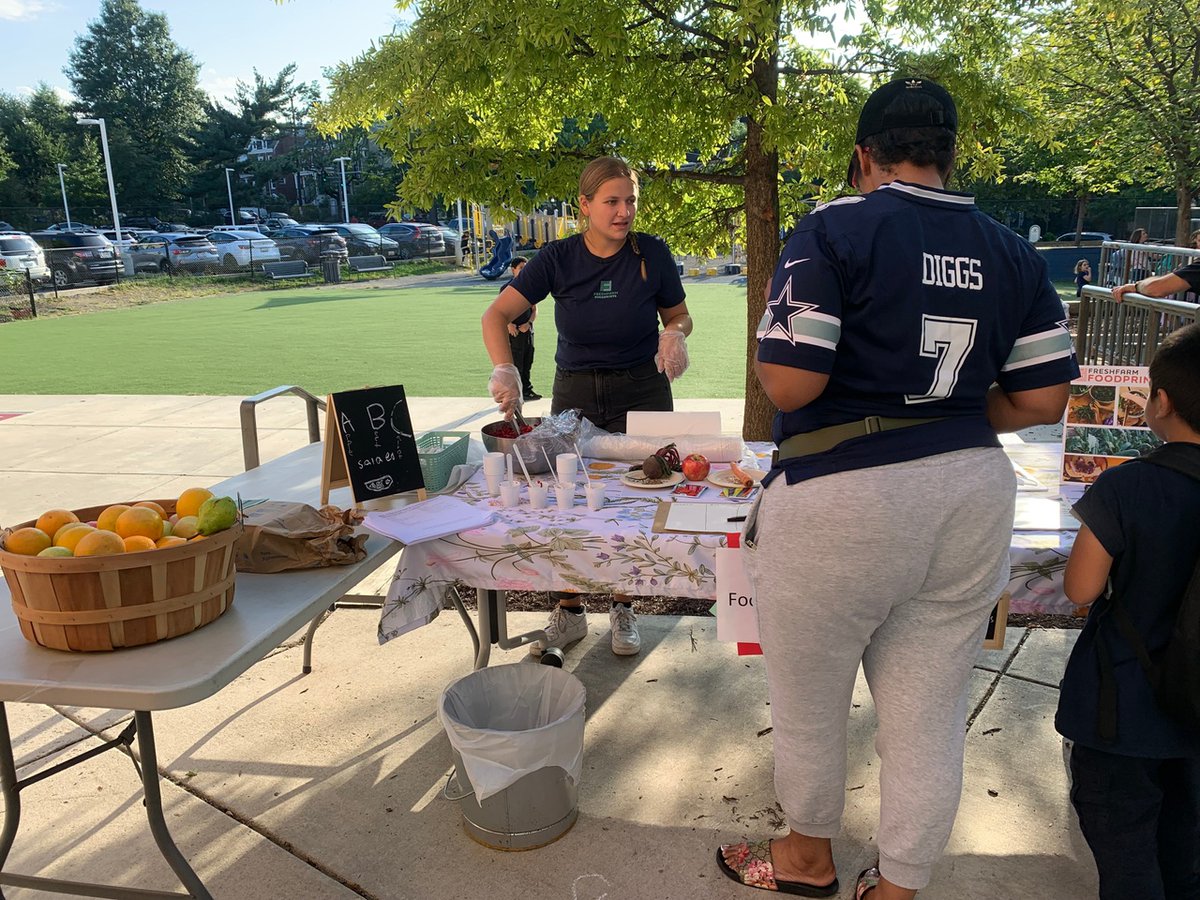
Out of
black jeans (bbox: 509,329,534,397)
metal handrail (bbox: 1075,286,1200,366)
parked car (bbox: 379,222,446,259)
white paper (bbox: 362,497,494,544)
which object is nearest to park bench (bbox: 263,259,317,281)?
parked car (bbox: 379,222,446,259)

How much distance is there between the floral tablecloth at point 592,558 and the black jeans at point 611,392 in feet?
2.79

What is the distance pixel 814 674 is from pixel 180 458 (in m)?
6.40

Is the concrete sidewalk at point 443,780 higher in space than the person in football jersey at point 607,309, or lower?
lower

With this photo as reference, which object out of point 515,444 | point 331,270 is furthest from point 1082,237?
point 515,444

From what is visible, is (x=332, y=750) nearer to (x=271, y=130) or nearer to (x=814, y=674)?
(x=814, y=674)

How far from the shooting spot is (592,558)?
230 cm

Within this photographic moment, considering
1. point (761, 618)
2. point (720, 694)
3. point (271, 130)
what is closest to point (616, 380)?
point (720, 694)

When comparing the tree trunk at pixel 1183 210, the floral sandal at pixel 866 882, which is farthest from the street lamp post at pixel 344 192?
the floral sandal at pixel 866 882

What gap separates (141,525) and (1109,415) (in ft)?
8.58

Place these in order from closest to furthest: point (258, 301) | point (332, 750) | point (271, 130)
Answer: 1. point (332, 750)
2. point (258, 301)
3. point (271, 130)

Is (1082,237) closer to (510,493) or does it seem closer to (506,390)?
(506,390)

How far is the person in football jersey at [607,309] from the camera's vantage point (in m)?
3.24

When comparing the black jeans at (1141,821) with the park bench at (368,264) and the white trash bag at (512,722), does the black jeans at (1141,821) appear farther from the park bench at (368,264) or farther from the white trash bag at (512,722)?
the park bench at (368,264)

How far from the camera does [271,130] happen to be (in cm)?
5966
